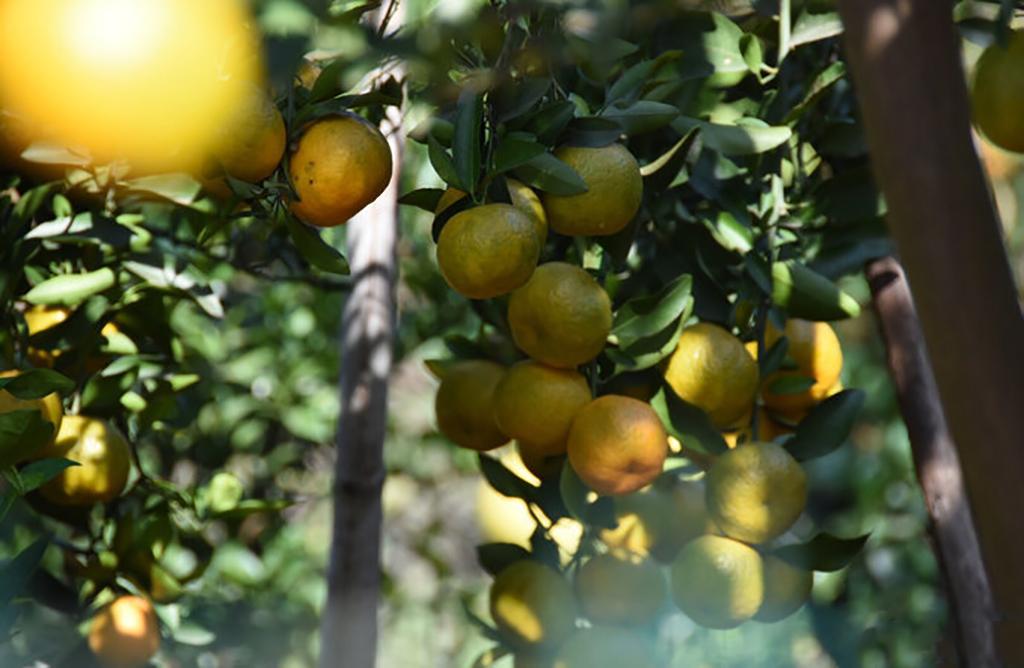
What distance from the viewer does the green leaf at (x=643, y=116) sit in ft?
2.61

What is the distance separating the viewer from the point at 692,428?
34.6 inches

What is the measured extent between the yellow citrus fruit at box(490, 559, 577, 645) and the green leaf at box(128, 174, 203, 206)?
0.36 metres

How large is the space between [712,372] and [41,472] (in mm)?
419

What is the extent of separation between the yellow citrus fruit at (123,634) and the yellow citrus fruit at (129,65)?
48 cm

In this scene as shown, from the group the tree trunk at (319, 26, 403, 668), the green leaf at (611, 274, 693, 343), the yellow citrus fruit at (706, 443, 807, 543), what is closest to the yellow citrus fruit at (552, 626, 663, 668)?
the yellow citrus fruit at (706, 443, 807, 543)

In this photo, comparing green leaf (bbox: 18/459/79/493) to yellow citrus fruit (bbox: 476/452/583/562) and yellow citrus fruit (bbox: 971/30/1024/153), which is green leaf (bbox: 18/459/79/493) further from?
yellow citrus fruit (bbox: 971/30/1024/153)

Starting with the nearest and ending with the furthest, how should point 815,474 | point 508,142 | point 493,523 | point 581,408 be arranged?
point 508,142 → point 581,408 → point 493,523 → point 815,474

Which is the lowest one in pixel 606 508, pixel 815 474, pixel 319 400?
pixel 815 474

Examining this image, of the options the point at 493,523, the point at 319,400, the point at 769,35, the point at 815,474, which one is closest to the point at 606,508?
the point at 493,523

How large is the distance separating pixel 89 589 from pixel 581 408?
0.52m

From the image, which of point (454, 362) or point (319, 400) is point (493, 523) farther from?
point (319, 400)

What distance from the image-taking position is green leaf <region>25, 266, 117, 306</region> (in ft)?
2.99

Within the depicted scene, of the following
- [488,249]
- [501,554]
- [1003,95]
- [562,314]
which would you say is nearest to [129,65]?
[488,249]

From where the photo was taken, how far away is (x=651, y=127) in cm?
81
